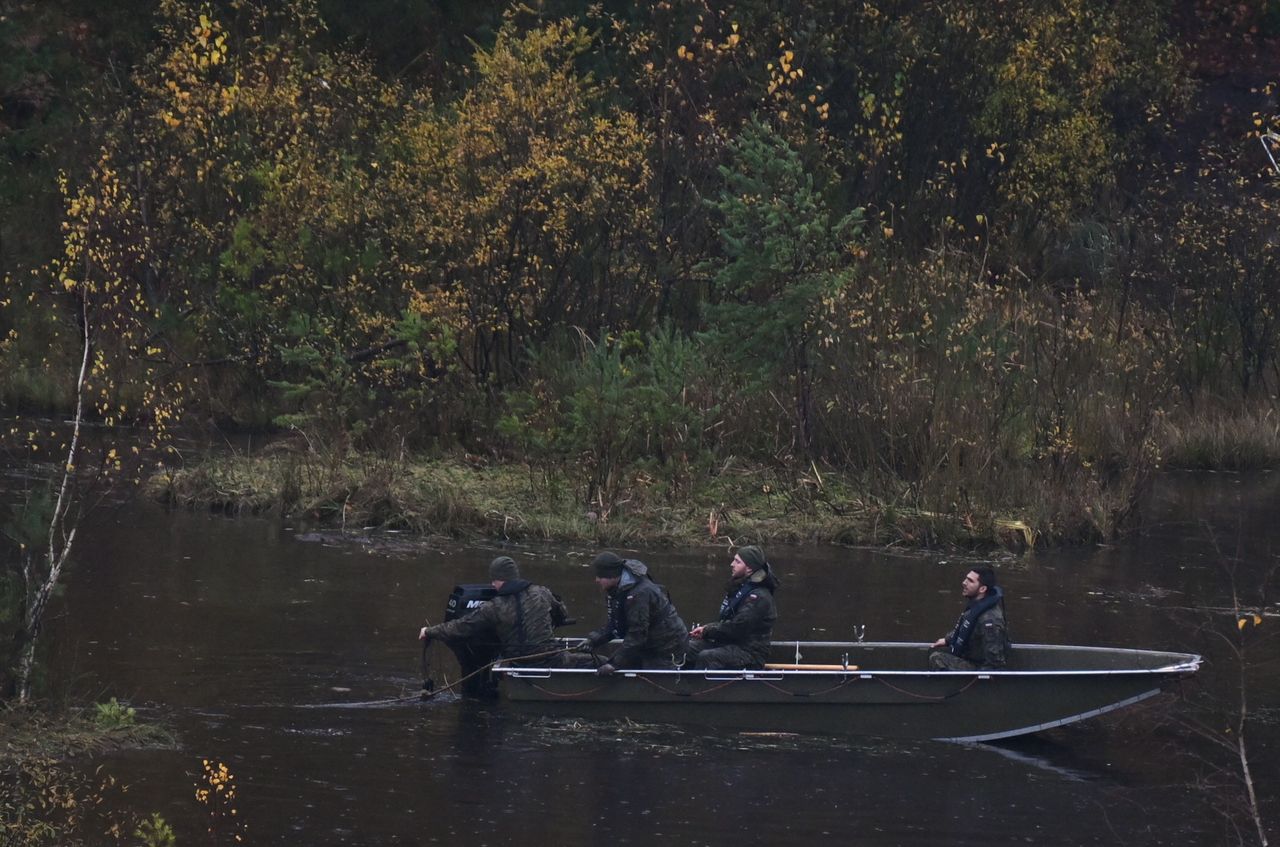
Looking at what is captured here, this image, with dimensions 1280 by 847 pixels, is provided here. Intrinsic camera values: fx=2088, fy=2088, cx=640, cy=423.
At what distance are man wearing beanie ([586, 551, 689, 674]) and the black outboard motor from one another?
3.37 feet

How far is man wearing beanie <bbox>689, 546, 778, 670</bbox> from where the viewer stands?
17.0m

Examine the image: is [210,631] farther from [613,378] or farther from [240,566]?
[613,378]

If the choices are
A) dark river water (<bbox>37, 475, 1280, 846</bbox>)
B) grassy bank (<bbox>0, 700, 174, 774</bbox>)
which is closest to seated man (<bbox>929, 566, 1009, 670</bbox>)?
dark river water (<bbox>37, 475, 1280, 846</bbox>)

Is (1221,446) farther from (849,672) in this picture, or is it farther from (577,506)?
(849,672)

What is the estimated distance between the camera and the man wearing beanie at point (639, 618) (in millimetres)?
16750

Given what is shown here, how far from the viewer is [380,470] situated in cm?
2555

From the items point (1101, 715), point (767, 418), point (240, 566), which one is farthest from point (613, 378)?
point (1101, 715)

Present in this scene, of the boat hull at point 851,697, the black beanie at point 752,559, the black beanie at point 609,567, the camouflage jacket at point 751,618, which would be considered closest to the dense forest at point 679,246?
the black beanie at point 609,567

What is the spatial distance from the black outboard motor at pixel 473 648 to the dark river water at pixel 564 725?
1.02ft

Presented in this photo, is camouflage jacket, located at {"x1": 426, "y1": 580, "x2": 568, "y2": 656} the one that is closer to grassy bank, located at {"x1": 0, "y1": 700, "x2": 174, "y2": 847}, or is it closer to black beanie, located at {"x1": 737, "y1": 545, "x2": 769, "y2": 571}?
black beanie, located at {"x1": 737, "y1": 545, "x2": 769, "y2": 571}

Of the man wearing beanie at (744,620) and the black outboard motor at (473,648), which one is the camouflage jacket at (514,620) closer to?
the black outboard motor at (473,648)

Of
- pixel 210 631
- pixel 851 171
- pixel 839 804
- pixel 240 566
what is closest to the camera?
pixel 839 804

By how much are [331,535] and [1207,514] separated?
11.6m

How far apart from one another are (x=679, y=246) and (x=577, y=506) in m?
6.82
